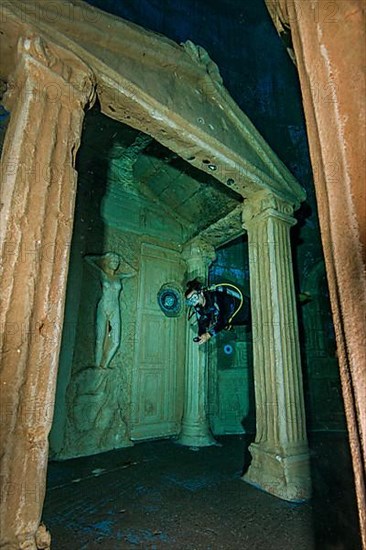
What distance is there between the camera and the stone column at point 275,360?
284 cm

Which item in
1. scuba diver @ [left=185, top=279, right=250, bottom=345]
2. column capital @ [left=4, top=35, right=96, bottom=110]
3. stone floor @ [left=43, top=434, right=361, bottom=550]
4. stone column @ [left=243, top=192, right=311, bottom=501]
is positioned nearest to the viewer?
column capital @ [left=4, top=35, right=96, bottom=110]

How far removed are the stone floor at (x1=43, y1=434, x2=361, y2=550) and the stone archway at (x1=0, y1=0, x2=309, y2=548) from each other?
0.38 m

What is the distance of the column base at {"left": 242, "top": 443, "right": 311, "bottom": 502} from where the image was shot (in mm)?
2721

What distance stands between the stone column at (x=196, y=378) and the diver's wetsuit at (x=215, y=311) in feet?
3.01

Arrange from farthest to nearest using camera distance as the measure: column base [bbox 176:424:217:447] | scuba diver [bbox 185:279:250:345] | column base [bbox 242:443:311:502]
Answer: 1. column base [bbox 176:424:217:447]
2. scuba diver [bbox 185:279:250:345]
3. column base [bbox 242:443:311:502]

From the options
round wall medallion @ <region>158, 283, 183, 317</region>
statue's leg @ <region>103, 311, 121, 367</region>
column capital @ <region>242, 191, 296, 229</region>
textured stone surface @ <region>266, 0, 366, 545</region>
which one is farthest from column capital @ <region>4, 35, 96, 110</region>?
round wall medallion @ <region>158, 283, 183, 317</region>

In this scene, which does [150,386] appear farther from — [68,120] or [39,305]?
[68,120]

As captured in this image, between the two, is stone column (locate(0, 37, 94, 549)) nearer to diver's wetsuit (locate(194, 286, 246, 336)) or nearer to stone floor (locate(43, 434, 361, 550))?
stone floor (locate(43, 434, 361, 550))

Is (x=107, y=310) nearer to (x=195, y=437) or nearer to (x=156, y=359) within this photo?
(x=156, y=359)

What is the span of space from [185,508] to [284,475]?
977mm

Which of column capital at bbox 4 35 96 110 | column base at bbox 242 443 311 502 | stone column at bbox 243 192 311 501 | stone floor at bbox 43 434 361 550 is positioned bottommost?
stone floor at bbox 43 434 361 550

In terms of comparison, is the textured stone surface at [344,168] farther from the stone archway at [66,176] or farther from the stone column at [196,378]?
the stone column at [196,378]

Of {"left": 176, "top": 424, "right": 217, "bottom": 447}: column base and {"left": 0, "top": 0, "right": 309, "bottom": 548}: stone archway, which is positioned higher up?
{"left": 0, "top": 0, "right": 309, "bottom": 548}: stone archway

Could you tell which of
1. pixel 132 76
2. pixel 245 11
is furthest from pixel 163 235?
pixel 245 11
